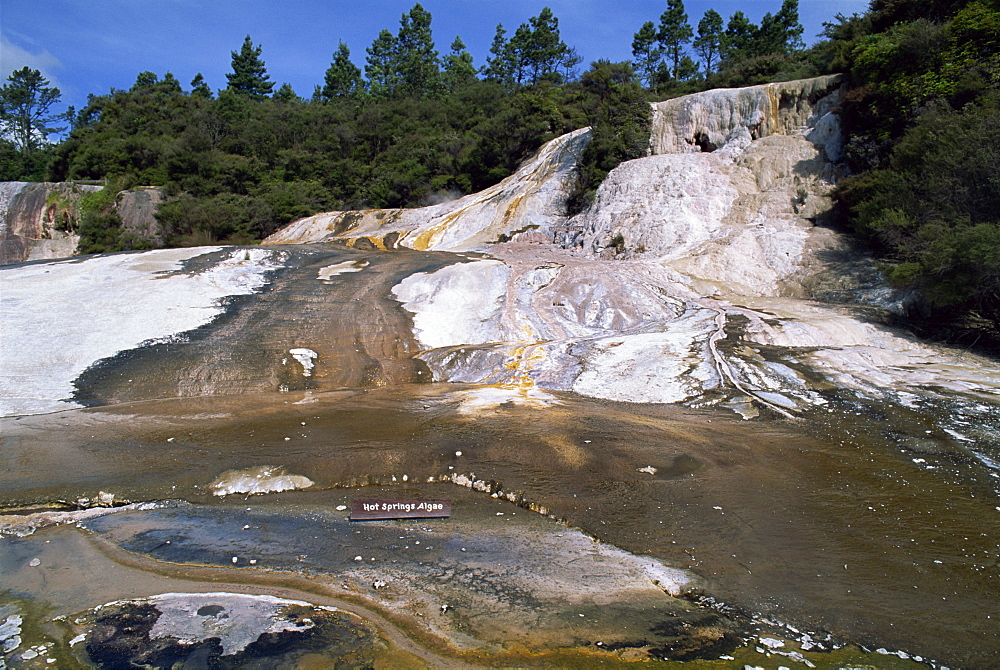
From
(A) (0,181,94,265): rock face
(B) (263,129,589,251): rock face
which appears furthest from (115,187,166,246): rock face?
(B) (263,129,589,251): rock face

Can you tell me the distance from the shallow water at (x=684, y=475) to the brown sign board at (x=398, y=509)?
0.59 metres

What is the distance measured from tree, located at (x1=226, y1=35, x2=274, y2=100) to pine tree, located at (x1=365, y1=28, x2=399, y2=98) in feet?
33.9

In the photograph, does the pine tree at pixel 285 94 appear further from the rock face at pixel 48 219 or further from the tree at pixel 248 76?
the rock face at pixel 48 219

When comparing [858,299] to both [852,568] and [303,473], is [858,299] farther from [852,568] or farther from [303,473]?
[303,473]

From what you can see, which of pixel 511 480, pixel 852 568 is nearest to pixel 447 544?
pixel 511 480

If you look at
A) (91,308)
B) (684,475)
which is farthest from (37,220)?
(684,475)

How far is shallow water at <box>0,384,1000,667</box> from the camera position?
4773 mm

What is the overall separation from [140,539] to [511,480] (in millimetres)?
3858

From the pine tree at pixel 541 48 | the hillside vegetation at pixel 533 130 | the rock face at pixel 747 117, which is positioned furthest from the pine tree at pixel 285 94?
→ the rock face at pixel 747 117

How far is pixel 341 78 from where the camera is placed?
57812 mm

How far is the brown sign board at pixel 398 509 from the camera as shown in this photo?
6.07 m

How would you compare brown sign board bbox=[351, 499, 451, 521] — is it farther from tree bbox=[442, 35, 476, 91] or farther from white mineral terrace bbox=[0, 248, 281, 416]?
tree bbox=[442, 35, 476, 91]

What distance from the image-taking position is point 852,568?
5.09 m

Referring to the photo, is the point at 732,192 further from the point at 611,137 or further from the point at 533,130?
the point at 533,130
